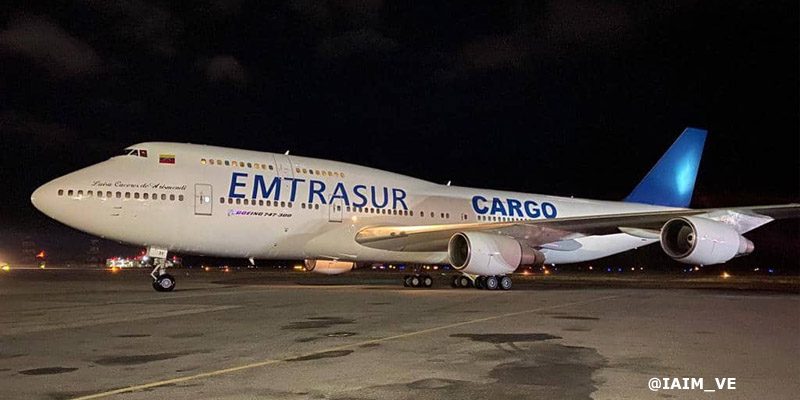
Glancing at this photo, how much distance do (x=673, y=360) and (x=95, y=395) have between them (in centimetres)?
615

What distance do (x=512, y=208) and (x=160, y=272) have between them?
14.1m

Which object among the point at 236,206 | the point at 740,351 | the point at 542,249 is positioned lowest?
the point at 740,351

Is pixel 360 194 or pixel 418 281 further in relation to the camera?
pixel 418 281

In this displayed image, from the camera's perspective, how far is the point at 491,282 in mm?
22312

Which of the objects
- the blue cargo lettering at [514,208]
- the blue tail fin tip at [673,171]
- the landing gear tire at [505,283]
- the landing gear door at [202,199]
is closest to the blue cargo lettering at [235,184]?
the landing gear door at [202,199]

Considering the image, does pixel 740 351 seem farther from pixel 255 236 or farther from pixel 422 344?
pixel 255 236

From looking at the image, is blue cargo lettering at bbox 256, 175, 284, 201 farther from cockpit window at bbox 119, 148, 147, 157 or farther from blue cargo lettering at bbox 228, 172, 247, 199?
cockpit window at bbox 119, 148, 147, 157

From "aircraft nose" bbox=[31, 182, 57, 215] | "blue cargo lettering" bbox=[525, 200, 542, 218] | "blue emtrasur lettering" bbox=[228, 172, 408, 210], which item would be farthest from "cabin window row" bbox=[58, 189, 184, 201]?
"blue cargo lettering" bbox=[525, 200, 542, 218]

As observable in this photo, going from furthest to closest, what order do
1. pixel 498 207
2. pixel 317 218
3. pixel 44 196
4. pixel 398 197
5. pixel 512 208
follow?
1. pixel 512 208
2. pixel 498 207
3. pixel 398 197
4. pixel 317 218
5. pixel 44 196

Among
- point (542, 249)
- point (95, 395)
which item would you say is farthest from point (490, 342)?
point (542, 249)

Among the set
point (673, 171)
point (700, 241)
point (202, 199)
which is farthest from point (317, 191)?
point (673, 171)

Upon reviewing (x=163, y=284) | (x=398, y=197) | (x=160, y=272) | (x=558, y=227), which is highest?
(x=398, y=197)

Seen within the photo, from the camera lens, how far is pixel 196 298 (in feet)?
55.2

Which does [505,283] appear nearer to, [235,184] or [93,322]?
[235,184]
